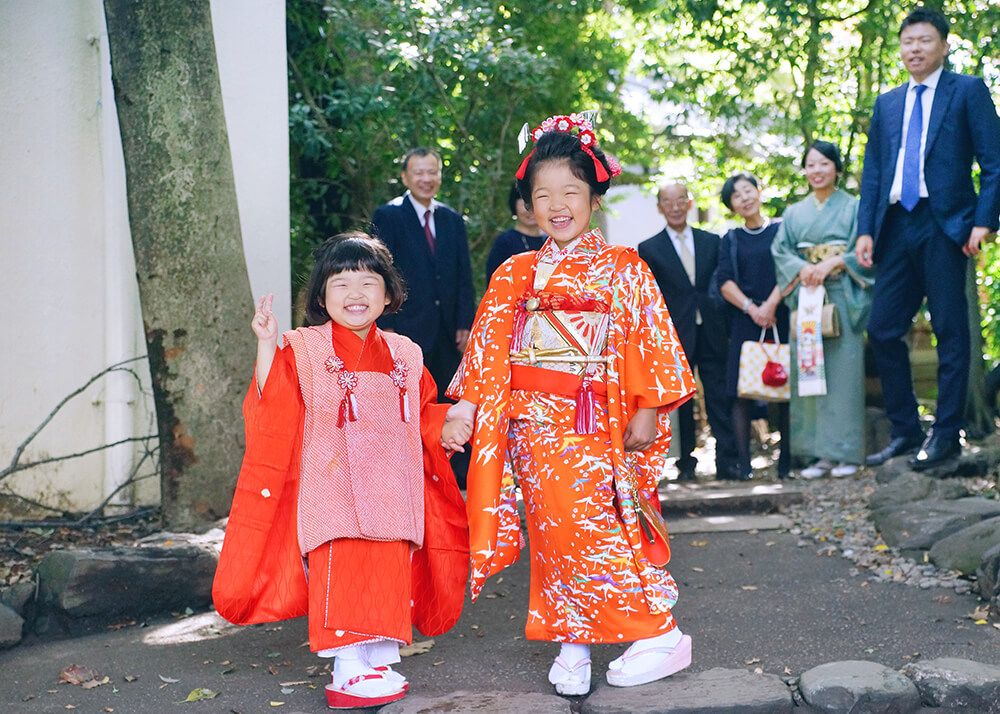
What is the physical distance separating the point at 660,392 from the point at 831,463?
3667 mm

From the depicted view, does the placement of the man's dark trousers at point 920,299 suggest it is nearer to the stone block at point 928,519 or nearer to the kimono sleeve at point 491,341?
the stone block at point 928,519

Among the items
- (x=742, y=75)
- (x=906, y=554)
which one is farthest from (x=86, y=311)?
(x=742, y=75)

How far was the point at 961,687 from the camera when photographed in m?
3.48

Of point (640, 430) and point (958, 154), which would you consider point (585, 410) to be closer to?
point (640, 430)

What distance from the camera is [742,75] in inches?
339

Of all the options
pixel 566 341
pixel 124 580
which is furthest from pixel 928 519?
pixel 124 580

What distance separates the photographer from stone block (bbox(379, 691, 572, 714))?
3.42 meters

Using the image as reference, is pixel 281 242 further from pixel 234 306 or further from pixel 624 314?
pixel 624 314

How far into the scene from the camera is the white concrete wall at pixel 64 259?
225 inches

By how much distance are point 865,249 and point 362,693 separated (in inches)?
150

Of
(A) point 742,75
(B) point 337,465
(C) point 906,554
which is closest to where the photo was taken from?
(B) point 337,465

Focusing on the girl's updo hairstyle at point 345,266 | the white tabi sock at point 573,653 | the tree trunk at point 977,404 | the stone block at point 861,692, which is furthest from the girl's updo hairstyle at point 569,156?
the tree trunk at point 977,404

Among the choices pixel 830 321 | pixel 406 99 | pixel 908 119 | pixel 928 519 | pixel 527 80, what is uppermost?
pixel 527 80

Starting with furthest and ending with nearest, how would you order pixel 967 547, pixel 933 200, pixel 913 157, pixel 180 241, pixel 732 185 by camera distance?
1. pixel 732 185
2. pixel 913 157
3. pixel 933 200
4. pixel 180 241
5. pixel 967 547
